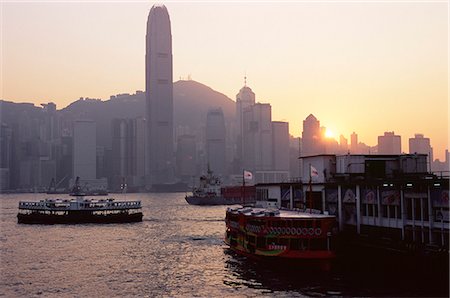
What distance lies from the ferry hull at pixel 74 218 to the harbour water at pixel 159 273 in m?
30.7

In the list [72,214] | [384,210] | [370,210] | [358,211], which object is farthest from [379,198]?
[72,214]

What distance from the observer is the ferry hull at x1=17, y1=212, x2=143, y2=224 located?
132 m

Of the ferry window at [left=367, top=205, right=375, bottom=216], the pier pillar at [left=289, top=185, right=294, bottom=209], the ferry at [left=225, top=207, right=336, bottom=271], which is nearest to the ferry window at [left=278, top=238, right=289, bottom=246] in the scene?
the ferry at [left=225, top=207, right=336, bottom=271]

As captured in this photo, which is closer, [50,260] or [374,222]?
[374,222]

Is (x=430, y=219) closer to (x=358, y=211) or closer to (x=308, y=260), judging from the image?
(x=358, y=211)

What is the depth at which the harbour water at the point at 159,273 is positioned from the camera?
174 ft

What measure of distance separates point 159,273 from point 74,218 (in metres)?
74.2

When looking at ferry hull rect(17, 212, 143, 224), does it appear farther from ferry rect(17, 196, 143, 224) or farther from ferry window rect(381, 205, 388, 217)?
ferry window rect(381, 205, 388, 217)

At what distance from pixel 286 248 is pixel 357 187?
1066cm

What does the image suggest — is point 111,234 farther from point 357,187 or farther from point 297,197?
point 357,187

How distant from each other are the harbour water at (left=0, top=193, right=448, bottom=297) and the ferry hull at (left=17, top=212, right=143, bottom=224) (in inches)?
1209

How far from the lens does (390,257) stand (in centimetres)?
5522

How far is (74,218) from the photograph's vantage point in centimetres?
13325

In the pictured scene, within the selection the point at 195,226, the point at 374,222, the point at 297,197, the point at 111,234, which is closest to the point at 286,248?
the point at 374,222
